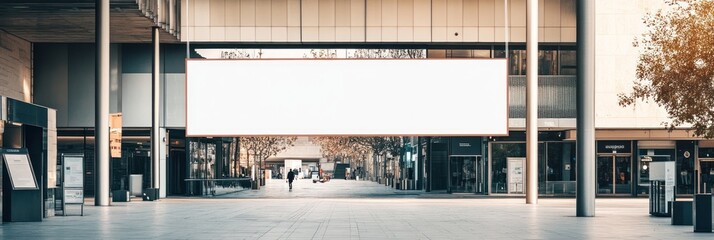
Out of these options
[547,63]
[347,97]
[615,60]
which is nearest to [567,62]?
[547,63]

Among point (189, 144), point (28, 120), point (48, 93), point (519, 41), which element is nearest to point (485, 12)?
point (519, 41)

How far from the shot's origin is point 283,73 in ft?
158

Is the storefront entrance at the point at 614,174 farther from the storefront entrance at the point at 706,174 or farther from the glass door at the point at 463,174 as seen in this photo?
the glass door at the point at 463,174

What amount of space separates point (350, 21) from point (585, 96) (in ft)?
63.6

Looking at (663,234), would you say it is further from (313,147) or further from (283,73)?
(313,147)

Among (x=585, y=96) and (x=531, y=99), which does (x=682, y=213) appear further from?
(x=531, y=99)

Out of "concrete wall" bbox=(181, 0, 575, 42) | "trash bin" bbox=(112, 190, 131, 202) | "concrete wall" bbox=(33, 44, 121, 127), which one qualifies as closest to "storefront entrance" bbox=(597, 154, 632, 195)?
"concrete wall" bbox=(181, 0, 575, 42)

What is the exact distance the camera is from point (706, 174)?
2211 inches

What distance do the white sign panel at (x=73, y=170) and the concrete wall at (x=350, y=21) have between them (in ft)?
52.3

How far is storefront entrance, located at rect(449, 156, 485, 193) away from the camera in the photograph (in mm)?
59000

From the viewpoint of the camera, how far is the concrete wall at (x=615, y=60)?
53.0 metres

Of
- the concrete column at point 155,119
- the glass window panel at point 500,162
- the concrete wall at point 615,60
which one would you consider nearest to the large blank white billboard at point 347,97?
the concrete column at point 155,119

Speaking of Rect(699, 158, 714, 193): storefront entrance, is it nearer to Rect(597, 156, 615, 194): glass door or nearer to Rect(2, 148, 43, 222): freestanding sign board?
Rect(597, 156, 615, 194): glass door

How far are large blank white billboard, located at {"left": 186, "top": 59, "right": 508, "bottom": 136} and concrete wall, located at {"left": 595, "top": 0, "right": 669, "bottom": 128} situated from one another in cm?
806
